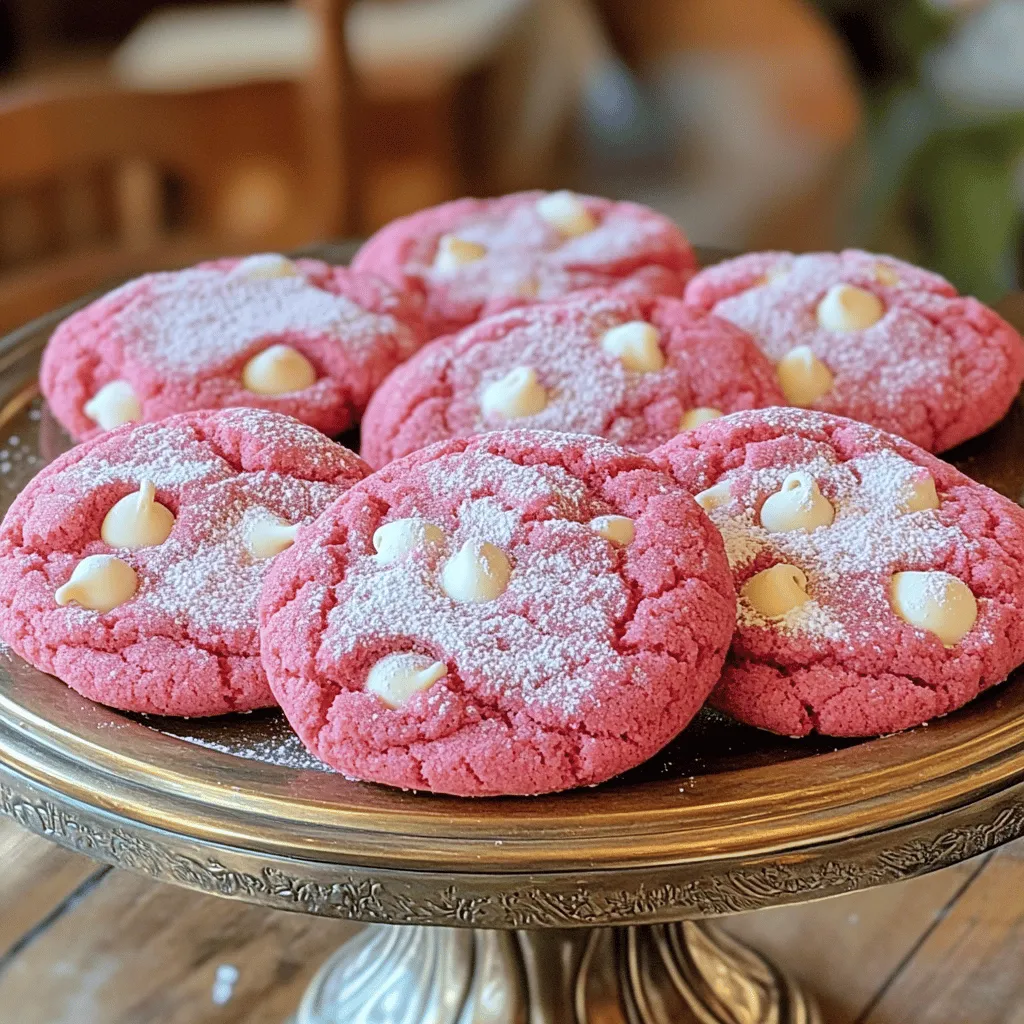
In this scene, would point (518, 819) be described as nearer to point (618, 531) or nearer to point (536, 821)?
point (536, 821)

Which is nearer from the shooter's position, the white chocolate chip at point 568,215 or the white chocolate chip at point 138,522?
the white chocolate chip at point 138,522

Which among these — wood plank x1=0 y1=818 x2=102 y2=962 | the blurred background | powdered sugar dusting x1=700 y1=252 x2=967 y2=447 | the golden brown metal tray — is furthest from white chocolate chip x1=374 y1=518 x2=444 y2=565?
the blurred background

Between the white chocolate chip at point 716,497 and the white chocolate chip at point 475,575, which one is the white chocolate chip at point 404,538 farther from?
the white chocolate chip at point 716,497

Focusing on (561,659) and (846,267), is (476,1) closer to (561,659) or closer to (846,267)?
(846,267)

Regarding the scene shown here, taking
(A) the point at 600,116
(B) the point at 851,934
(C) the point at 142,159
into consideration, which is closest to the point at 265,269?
(B) the point at 851,934

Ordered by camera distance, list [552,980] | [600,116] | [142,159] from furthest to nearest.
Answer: [600,116]
[142,159]
[552,980]

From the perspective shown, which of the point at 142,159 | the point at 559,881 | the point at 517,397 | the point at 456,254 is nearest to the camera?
the point at 559,881

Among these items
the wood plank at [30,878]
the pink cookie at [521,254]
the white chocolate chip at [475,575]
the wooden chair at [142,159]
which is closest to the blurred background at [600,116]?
the wooden chair at [142,159]
